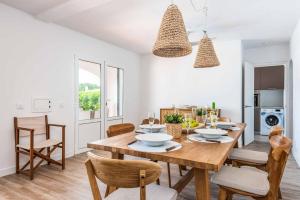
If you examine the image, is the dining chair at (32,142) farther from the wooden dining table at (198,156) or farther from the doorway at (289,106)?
the doorway at (289,106)

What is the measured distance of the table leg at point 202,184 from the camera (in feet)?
4.34

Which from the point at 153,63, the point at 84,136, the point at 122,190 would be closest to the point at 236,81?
the point at 153,63

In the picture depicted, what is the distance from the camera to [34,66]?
3.33 meters

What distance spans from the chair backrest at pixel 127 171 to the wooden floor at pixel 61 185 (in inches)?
58.0

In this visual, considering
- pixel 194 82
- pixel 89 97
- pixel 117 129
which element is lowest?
pixel 117 129

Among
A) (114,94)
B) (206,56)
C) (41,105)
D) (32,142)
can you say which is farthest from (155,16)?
(32,142)

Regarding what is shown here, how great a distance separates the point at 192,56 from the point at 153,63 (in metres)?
1.20

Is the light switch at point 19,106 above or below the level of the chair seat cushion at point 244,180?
above

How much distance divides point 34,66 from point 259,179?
3.52m

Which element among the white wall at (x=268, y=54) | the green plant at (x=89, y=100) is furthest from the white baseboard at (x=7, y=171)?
the white wall at (x=268, y=54)

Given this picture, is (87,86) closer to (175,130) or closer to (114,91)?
(114,91)

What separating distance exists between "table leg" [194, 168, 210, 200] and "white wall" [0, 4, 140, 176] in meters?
2.94

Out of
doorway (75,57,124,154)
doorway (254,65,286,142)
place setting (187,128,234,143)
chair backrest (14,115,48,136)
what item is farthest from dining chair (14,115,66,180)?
doorway (254,65,286,142)

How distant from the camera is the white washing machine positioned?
5.79 metres
